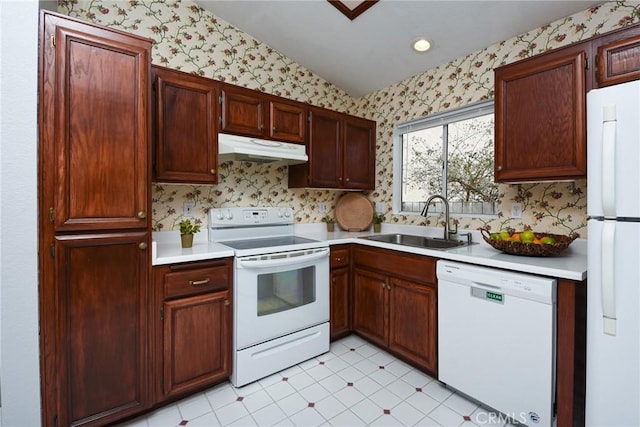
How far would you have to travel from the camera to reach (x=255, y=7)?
7.48ft

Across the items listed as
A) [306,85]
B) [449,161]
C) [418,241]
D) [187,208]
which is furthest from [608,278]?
[306,85]

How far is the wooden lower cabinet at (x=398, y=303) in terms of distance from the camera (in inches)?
78.7

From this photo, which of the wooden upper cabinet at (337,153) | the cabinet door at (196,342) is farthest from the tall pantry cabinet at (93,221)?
the wooden upper cabinet at (337,153)

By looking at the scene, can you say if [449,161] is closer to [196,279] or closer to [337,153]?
[337,153]

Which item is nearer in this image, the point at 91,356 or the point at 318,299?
the point at 91,356

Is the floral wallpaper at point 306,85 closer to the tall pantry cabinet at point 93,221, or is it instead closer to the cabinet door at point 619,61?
the cabinet door at point 619,61

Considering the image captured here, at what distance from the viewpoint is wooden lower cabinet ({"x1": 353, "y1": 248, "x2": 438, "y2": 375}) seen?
6.56ft

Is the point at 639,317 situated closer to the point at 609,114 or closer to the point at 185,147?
the point at 609,114

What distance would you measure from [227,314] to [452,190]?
83.8 inches

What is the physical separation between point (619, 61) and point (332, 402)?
239cm

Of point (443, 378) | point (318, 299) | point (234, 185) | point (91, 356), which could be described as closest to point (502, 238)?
point (443, 378)

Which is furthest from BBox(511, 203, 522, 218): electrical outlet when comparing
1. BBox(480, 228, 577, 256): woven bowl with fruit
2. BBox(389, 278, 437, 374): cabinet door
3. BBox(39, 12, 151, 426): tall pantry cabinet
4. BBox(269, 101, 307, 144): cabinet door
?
BBox(39, 12, 151, 426): tall pantry cabinet

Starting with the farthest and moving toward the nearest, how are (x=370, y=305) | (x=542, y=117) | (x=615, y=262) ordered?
1. (x=370, y=305)
2. (x=542, y=117)
3. (x=615, y=262)

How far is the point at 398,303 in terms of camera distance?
2.21 meters
